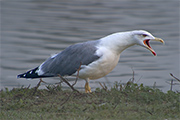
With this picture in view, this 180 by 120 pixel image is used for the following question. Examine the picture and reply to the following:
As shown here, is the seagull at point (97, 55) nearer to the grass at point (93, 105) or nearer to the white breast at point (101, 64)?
the white breast at point (101, 64)

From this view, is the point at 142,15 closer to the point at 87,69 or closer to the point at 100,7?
the point at 100,7

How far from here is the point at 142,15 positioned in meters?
21.3

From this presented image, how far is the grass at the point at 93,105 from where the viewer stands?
5668 mm

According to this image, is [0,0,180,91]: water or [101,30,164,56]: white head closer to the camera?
[101,30,164,56]: white head

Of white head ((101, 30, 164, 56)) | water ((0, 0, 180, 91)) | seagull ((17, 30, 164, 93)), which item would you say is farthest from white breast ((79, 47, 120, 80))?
water ((0, 0, 180, 91))

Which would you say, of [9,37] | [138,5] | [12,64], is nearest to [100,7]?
[138,5]

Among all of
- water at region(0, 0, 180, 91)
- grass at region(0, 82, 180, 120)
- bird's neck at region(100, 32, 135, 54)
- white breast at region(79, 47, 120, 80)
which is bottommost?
water at region(0, 0, 180, 91)

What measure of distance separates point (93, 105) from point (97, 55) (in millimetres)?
1276

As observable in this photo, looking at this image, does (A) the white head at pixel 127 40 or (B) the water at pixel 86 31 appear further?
(B) the water at pixel 86 31

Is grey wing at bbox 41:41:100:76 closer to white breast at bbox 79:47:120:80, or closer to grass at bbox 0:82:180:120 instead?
white breast at bbox 79:47:120:80

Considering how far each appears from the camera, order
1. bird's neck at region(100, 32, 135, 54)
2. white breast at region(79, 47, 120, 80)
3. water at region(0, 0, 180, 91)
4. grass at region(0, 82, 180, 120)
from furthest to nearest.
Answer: water at region(0, 0, 180, 91) < bird's neck at region(100, 32, 135, 54) < white breast at region(79, 47, 120, 80) < grass at region(0, 82, 180, 120)

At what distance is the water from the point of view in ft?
37.9

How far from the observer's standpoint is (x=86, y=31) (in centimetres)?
1716

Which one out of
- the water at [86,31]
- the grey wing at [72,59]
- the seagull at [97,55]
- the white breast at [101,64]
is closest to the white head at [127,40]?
the seagull at [97,55]
